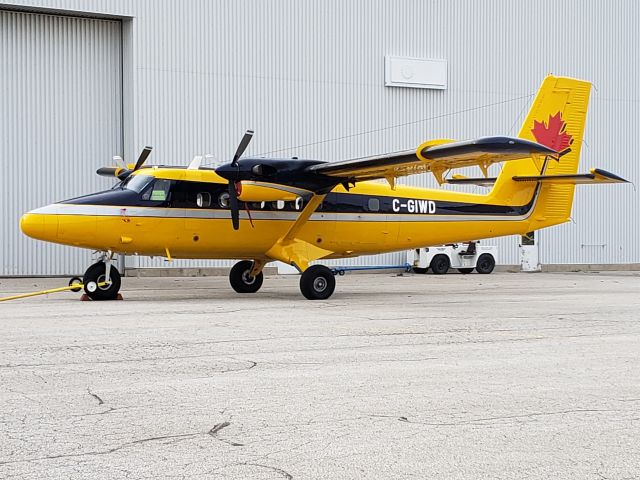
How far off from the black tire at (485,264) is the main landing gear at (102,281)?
2072 cm

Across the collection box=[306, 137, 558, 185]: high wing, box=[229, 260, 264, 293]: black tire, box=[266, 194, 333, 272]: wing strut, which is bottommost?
box=[229, 260, 264, 293]: black tire

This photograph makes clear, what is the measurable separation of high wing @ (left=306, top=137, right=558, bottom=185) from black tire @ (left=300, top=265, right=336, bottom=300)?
7.00 ft

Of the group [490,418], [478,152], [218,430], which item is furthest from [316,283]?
[218,430]

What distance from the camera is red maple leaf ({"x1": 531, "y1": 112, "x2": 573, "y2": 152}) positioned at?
22.5 meters

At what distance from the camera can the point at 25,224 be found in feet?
56.9

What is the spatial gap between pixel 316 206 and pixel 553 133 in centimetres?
704

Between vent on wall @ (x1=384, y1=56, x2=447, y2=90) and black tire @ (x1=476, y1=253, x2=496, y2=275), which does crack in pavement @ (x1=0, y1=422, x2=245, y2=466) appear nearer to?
black tire @ (x1=476, y1=253, x2=496, y2=275)

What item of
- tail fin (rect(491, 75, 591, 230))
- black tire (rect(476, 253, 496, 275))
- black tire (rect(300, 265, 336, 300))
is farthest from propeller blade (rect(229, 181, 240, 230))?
black tire (rect(476, 253, 496, 275))

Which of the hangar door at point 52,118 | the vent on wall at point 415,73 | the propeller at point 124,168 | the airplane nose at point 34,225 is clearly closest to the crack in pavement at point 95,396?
the airplane nose at point 34,225

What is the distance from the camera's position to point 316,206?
64.8ft

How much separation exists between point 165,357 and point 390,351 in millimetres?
2565

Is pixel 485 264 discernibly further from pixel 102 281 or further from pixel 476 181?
pixel 102 281

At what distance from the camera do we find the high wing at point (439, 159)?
52.3 ft

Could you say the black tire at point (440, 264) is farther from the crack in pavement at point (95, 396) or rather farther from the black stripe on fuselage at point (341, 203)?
the crack in pavement at point (95, 396)
